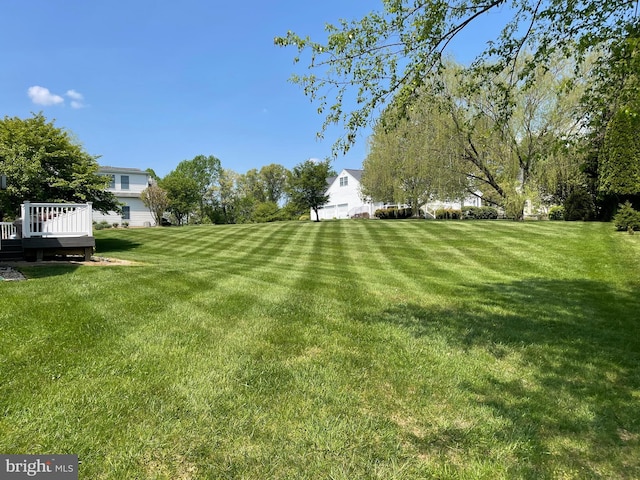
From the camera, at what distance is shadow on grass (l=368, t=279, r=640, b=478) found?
95.3 inches

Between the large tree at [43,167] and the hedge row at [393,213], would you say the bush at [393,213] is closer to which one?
the hedge row at [393,213]

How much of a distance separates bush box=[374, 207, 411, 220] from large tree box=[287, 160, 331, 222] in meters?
6.45

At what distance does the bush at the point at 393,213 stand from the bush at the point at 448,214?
2.78m

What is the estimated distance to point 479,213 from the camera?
111ft

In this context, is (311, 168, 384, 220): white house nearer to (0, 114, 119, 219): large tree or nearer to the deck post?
(0, 114, 119, 219): large tree

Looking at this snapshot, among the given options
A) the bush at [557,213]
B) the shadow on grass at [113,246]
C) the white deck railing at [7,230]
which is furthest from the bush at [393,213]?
the white deck railing at [7,230]

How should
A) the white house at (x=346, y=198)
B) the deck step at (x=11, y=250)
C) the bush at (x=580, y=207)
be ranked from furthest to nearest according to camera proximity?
the white house at (x=346, y=198), the bush at (x=580, y=207), the deck step at (x=11, y=250)

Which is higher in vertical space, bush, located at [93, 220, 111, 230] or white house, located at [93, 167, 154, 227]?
white house, located at [93, 167, 154, 227]

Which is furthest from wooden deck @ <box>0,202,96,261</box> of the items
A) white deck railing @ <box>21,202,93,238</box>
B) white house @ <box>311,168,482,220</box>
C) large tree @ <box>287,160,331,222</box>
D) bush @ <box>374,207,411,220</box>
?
white house @ <box>311,168,482,220</box>

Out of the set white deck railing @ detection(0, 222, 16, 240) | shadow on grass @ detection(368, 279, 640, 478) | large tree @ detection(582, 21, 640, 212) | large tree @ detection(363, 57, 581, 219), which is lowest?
shadow on grass @ detection(368, 279, 640, 478)

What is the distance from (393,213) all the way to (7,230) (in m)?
29.7

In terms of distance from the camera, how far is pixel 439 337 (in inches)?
177

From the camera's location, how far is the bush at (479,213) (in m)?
33.4

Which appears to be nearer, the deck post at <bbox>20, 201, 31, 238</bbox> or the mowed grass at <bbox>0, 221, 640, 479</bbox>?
the mowed grass at <bbox>0, 221, 640, 479</bbox>
